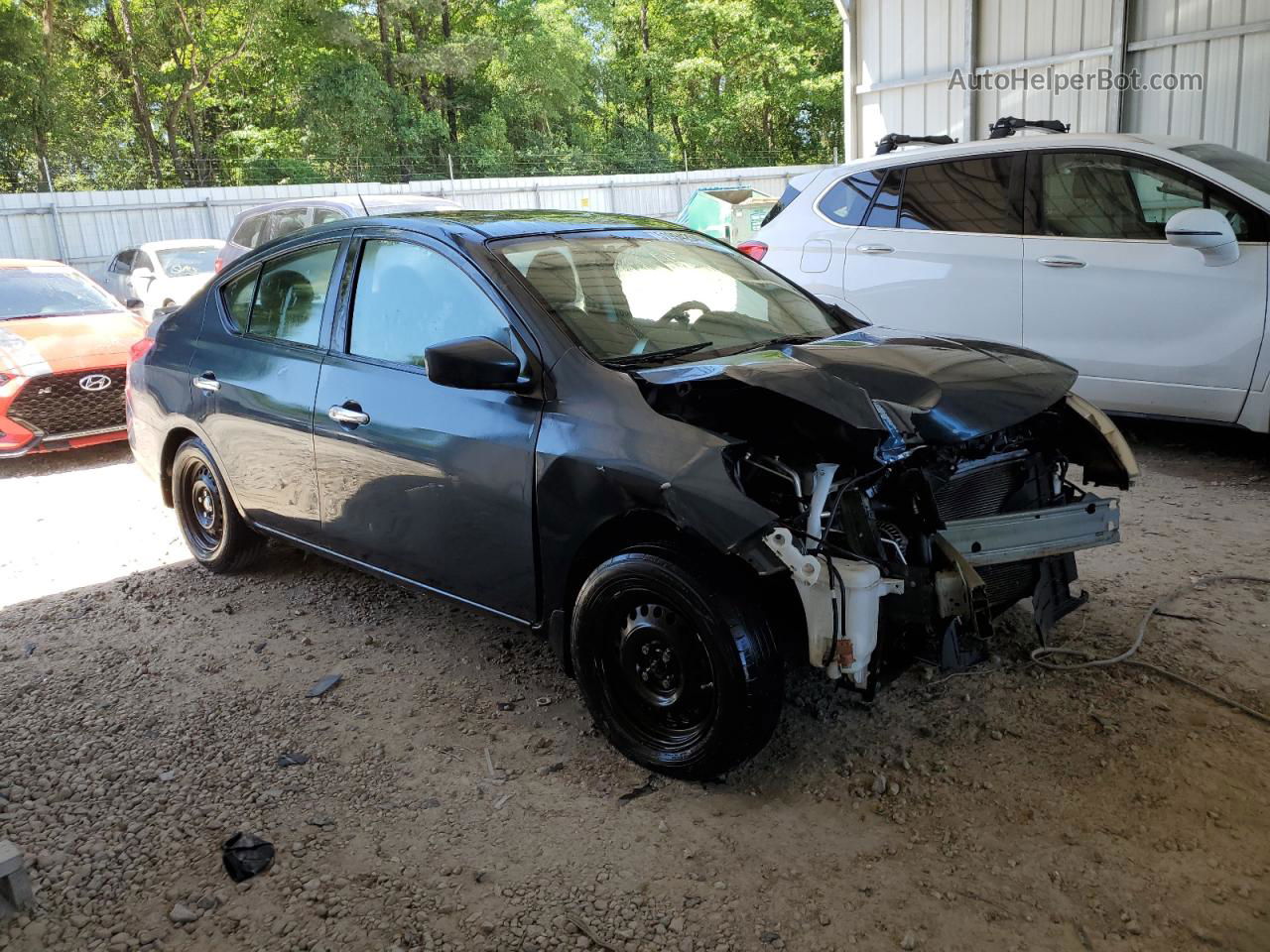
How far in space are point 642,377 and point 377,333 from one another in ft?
4.20

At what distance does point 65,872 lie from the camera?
2.80 metres

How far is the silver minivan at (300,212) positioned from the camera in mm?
9875

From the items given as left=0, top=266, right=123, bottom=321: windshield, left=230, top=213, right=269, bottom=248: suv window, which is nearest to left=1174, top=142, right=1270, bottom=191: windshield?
left=0, top=266, right=123, bottom=321: windshield

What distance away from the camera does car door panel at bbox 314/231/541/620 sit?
10.9 feet

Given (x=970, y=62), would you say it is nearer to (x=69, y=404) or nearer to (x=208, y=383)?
(x=69, y=404)

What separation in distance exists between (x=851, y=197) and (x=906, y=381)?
4.37 meters

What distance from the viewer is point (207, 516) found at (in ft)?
16.6

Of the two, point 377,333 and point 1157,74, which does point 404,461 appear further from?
point 1157,74

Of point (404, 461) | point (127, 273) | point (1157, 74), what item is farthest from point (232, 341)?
point (127, 273)

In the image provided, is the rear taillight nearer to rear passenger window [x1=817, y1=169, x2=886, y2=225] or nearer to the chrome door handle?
the chrome door handle

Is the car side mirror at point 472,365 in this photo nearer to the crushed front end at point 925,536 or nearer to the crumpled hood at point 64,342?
the crushed front end at point 925,536

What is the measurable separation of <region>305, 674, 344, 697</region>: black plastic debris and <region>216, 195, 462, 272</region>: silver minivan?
6.31 meters

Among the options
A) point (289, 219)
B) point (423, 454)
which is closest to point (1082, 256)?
point (423, 454)

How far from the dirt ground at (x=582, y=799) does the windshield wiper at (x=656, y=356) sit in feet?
3.99
